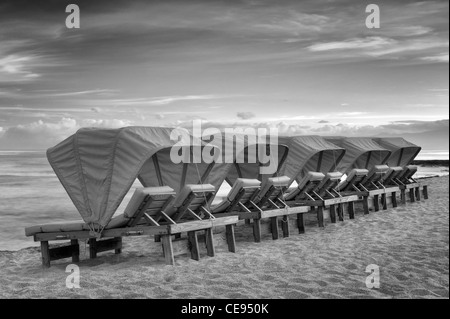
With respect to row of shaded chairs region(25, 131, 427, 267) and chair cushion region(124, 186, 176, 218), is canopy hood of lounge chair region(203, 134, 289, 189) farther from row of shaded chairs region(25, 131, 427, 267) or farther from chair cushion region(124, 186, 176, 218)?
chair cushion region(124, 186, 176, 218)

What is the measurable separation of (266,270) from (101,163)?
290 centimetres

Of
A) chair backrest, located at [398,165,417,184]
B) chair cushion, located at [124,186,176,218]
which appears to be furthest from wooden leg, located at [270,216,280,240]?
chair backrest, located at [398,165,417,184]

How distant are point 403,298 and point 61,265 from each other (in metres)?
5.14

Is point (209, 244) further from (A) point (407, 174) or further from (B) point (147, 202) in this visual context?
(A) point (407, 174)

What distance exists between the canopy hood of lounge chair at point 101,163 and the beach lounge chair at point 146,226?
0.79ft

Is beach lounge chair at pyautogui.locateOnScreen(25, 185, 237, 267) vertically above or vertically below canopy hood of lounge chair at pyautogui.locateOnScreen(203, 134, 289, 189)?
below

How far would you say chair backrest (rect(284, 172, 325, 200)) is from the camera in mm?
13266

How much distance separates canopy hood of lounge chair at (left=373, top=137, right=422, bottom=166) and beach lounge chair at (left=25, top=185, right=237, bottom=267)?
1337 cm

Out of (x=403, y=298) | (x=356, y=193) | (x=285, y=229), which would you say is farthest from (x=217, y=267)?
(x=356, y=193)

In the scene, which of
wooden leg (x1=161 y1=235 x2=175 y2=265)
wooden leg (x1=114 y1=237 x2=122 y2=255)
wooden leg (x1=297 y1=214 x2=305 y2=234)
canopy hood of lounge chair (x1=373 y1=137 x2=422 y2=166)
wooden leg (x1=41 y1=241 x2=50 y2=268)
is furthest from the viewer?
canopy hood of lounge chair (x1=373 y1=137 x2=422 y2=166)

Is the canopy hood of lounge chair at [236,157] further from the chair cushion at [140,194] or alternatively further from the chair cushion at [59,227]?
the chair cushion at [59,227]

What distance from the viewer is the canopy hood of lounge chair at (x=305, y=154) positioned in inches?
558

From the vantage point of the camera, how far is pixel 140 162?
893 cm

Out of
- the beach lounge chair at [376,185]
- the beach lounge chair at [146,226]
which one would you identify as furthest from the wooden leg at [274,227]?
the beach lounge chair at [376,185]
